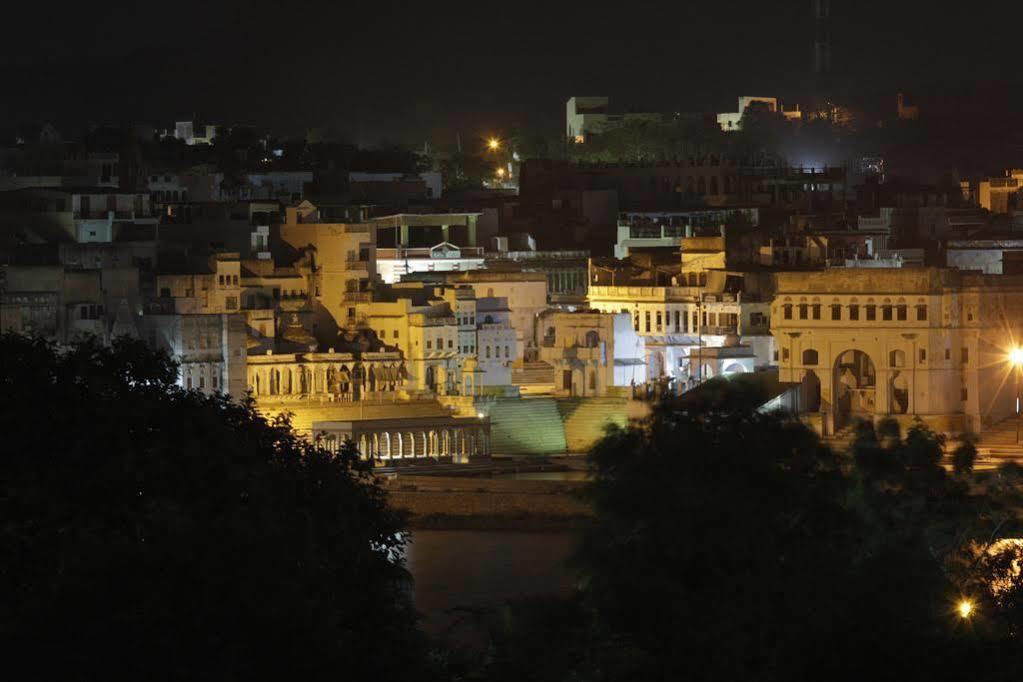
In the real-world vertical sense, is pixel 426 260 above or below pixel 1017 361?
above

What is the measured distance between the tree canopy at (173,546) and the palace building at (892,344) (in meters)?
21.3

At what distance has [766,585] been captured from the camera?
23.0 metres

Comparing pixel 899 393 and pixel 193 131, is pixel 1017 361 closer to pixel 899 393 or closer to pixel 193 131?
pixel 899 393

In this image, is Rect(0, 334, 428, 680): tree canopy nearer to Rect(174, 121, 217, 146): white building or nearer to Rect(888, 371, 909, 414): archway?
Rect(888, 371, 909, 414): archway

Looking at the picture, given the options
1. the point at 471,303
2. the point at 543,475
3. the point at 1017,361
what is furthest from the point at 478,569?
the point at 1017,361

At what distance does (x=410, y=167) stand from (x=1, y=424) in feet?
126

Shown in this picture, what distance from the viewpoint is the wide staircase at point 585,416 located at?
45375mm

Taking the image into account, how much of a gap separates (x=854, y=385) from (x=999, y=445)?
2.77 meters

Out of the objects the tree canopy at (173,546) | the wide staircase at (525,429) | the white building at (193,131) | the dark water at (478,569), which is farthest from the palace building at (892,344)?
→ the white building at (193,131)

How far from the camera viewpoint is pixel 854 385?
1811 inches

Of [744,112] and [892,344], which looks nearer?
[892,344]

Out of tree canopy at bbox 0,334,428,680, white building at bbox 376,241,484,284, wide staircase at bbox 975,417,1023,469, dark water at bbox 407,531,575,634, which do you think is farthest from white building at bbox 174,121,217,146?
tree canopy at bbox 0,334,428,680

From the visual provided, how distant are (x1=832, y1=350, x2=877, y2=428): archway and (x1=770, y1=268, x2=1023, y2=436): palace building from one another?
0.01m

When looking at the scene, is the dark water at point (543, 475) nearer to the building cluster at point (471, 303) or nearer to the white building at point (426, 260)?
the building cluster at point (471, 303)
